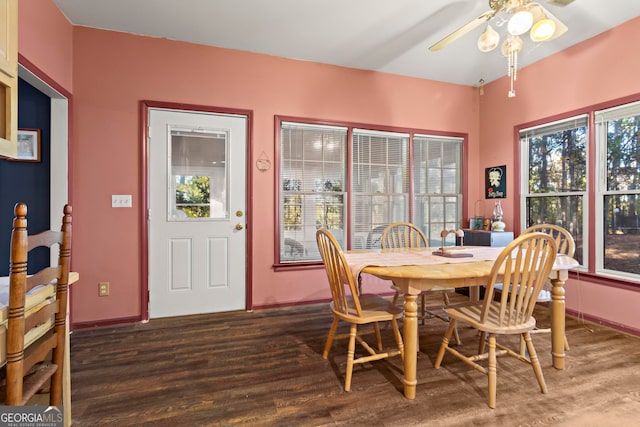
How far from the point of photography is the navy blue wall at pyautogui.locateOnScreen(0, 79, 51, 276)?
9.08ft

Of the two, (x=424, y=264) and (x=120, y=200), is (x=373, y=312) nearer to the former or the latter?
(x=424, y=264)

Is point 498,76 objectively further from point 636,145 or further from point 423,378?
point 423,378

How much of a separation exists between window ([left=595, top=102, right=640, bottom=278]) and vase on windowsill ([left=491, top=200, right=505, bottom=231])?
2.88 ft

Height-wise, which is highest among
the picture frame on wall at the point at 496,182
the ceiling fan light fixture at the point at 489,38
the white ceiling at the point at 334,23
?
the white ceiling at the point at 334,23

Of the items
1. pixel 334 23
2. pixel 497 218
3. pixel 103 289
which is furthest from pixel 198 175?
pixel 497 218

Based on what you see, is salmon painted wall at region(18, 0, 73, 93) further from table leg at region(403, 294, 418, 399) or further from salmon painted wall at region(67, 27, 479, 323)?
table leg at region(403, 294, 418, 399)

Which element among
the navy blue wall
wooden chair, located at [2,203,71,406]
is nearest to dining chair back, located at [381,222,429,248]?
wooden chair, located at [2,203,71,406]

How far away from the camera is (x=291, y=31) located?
296 centimetres

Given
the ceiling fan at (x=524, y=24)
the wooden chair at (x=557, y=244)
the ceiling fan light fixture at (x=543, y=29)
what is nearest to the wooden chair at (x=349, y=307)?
the wooden chair at (x=557, y=244)

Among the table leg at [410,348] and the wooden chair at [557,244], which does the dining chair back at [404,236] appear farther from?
the table leg at [410,348]

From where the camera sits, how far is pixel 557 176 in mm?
3467

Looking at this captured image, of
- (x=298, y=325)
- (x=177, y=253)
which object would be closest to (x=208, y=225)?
(x=177, y=253)

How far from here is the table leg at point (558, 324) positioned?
208 cm

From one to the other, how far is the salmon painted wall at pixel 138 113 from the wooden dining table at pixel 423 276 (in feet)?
4.63
